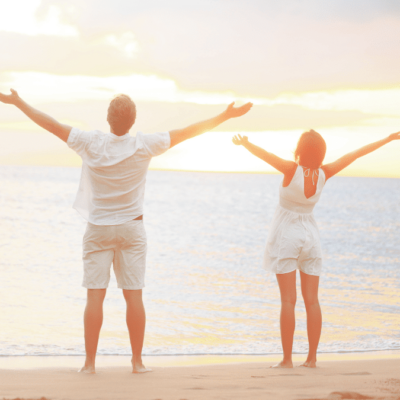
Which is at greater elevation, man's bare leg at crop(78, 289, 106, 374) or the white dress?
the white dress

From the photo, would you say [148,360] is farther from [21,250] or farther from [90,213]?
[21,250]

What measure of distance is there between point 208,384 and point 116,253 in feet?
3.25

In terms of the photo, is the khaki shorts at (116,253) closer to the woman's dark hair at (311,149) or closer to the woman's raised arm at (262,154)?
the woman's raised arm at (262,154)

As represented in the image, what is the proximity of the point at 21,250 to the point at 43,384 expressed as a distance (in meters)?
9.60

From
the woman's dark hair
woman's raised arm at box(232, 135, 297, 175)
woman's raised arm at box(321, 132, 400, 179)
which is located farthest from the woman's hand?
woman's raised arm at box(232, 135, 297, 175)

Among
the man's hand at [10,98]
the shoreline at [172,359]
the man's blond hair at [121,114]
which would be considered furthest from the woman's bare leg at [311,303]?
the man's hand at [10,98]

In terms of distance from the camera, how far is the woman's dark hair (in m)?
3.77

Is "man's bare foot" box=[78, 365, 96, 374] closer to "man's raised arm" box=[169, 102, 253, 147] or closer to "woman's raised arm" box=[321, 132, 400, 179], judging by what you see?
"man's raised arm" box=[169, 102, 253, 147]

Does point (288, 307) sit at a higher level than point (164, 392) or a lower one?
higher

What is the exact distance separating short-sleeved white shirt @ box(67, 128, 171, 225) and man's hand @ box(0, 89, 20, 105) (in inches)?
15.1

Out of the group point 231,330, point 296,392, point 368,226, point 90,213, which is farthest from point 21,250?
point 368,226

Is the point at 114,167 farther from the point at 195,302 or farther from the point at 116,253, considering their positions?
the point at 195,302

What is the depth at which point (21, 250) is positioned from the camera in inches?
481

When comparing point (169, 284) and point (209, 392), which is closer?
point (209, 392)
